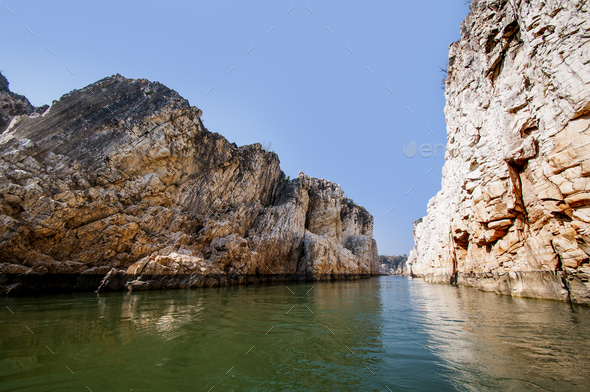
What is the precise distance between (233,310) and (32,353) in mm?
5995

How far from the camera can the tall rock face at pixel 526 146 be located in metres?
10.2

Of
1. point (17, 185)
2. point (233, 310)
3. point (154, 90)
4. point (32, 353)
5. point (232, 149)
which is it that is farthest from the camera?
point (232, 149)

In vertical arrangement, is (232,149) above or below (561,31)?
above

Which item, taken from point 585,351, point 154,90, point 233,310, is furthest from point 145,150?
point 585,351

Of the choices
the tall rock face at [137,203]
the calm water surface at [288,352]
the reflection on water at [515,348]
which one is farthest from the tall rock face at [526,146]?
the tall rock face at [137,203]

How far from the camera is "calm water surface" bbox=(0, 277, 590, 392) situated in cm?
379

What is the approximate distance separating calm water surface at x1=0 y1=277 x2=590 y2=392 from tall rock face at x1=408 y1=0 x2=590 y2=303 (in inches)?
166

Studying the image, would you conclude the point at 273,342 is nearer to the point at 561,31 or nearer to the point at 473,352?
the point at 473,352

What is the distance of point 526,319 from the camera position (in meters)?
8.12

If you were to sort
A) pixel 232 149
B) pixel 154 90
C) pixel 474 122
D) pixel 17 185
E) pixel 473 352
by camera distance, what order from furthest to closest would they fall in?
pixel 232 149 → pixel 154 90 → pixel 474 122 → pixel 17 185 → pixel 473 352

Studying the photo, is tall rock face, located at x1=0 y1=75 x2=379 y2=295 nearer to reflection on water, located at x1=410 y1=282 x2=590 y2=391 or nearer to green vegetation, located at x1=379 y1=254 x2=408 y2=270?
reflection on water, located at x1=410 y1=282 x2=590 y2=391

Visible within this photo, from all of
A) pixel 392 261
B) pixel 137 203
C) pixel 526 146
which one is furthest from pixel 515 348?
pixel 392 261

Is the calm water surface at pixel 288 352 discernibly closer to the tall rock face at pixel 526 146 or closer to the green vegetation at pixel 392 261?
the tall rock face at pixel 526 146

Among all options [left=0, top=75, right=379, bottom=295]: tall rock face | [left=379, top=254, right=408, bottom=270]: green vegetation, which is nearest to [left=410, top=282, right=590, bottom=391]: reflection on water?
[left=0, top=75, right=379, bottom=295]: tall rock face
